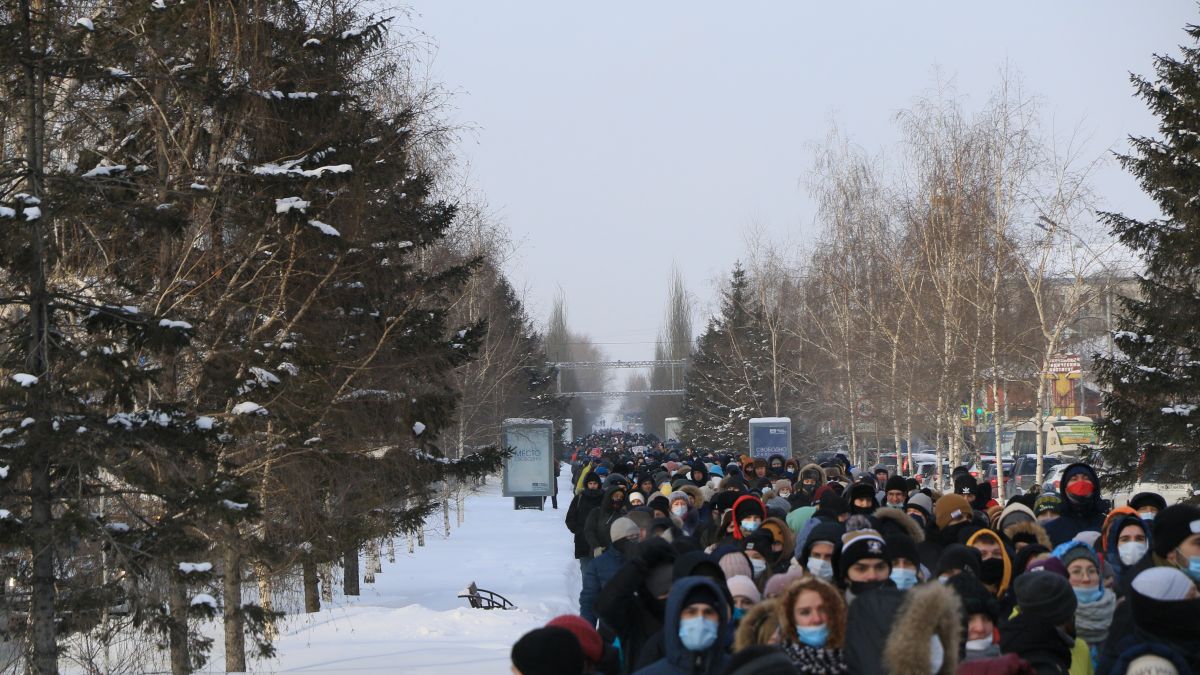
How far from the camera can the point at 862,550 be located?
6980 millimetres

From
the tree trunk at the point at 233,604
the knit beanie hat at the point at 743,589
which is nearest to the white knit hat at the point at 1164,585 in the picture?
the knit beanie hat at the point at 743,589

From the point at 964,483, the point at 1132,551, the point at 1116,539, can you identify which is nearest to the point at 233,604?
the point at 964,483

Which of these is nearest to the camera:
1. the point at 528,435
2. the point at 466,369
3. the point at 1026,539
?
the point at 1026,539

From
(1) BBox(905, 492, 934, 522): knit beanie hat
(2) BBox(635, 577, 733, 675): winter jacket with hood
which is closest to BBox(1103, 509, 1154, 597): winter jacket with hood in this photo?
(1) BBox(905, 492, 934, 522): knit beanie hat

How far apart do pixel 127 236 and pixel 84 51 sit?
103 inches

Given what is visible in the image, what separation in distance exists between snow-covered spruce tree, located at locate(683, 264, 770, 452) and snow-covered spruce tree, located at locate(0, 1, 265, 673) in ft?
167

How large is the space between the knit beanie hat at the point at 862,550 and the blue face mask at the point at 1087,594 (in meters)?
1.36

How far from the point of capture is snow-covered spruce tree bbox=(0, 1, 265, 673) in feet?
33.1

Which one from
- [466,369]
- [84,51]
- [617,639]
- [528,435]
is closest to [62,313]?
[84,51]

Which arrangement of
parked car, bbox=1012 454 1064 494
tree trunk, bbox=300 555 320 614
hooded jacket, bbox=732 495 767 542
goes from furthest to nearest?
1. parked car, bbox=1012 454 1064 494
2. tree trunk, bbox=300 555 320 614
3. hooded jacket, bbox=732 495 767 542

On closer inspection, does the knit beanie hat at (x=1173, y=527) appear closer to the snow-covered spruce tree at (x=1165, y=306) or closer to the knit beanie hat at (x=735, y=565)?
the knit beanie hat at (x=735, y=565)

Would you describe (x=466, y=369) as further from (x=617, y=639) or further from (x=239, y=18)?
(x=617, y=639)

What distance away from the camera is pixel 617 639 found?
27.5ft

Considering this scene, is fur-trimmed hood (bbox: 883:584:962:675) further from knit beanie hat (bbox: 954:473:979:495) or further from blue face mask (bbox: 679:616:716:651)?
knit beanie hat (bbox: 954:473:979:495)
